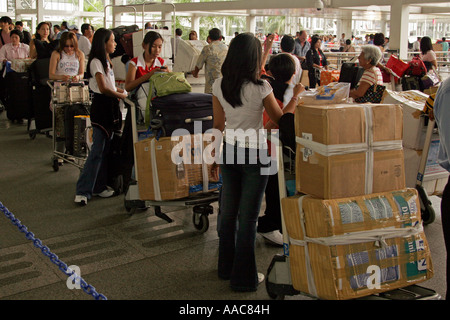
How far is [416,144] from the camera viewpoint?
15.0 feet

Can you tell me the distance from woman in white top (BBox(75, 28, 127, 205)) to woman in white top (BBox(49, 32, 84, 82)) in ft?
5.48

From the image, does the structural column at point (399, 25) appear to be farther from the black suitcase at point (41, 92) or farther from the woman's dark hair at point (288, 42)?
the black suitcase at point (41, 92)

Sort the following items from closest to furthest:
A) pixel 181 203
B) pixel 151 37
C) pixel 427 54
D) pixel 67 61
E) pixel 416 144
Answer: pixel 181 203
pixel 416 144
pixel 151 37
pixel 67 61
pixel 427 54

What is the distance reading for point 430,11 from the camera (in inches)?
617

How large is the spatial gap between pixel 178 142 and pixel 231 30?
1338 inches

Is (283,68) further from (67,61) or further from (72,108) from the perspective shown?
(67,61)

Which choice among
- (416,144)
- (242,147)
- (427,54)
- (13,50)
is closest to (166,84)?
(242,147)

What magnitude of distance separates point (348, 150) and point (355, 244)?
1.60 ft

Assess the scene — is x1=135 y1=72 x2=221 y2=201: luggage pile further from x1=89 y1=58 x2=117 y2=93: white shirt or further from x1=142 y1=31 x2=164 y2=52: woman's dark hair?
x1=89 y1=58 x2=117 y2=93: white shirt

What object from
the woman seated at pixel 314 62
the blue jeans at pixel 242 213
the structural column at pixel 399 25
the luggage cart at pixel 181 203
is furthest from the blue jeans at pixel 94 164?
the structural column at pixel 399 25

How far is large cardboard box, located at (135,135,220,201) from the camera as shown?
4.33 metres

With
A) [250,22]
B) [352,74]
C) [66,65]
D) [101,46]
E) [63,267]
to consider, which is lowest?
[63,267]
